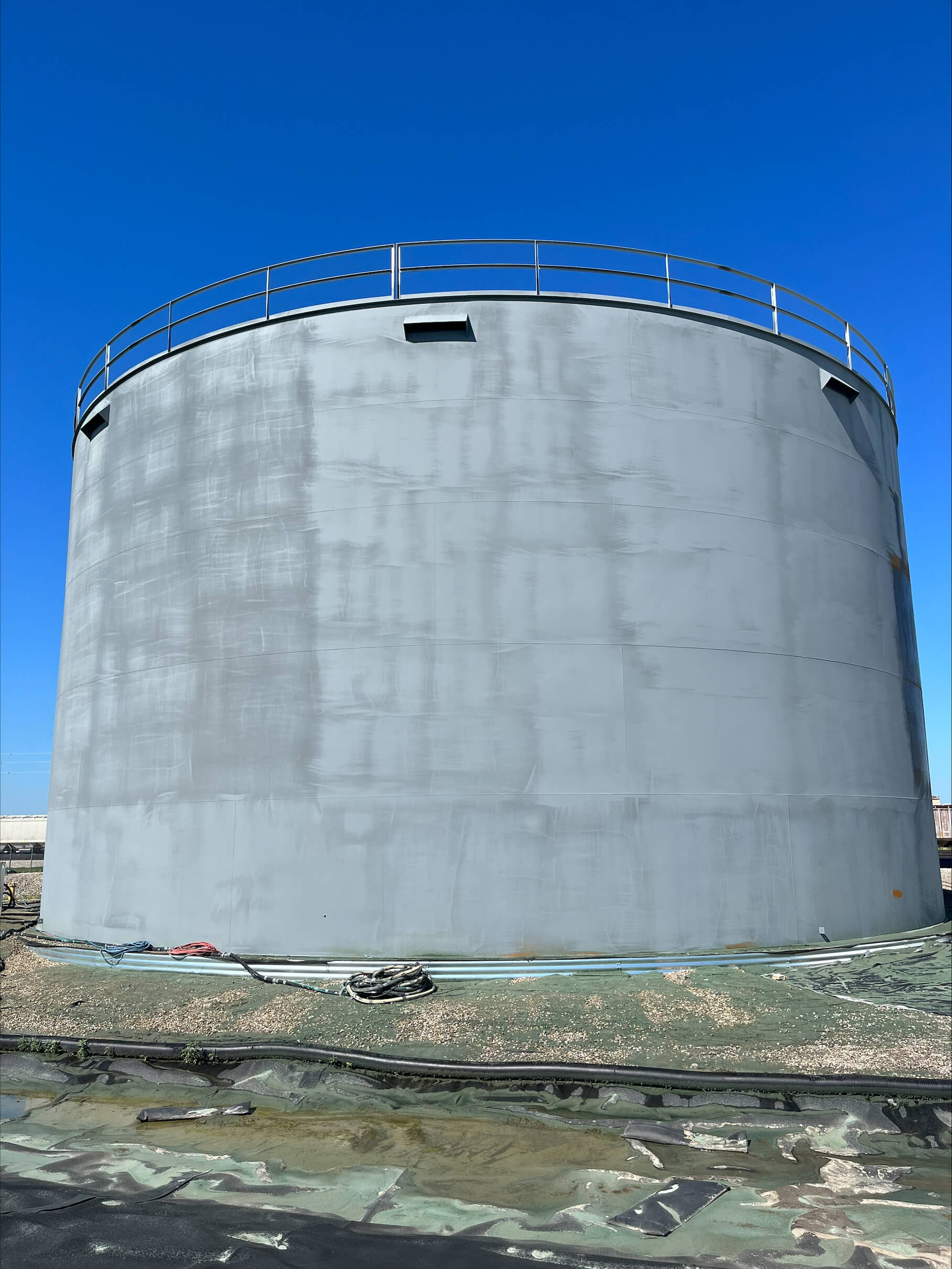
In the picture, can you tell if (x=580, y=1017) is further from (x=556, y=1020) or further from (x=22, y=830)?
(x=22, y=830)

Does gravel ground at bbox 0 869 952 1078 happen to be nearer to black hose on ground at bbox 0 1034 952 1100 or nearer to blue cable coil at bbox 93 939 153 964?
black hose on ground at bbox 0 1034 952 1100

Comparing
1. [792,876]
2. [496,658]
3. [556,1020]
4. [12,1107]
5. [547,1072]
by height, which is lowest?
[12,1107]

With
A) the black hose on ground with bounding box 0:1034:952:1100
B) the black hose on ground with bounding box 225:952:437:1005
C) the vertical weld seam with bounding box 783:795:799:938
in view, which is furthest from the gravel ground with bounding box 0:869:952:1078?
the vertical weld seam with bounding box 783:795:799:938

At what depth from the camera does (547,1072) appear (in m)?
7.12

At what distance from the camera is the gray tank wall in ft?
35.3

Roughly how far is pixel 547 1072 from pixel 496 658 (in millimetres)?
4995

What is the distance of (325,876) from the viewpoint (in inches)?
428

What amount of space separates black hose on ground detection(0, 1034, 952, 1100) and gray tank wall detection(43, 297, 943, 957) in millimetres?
2797

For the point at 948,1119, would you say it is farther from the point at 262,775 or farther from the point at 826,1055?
the point at 262,775

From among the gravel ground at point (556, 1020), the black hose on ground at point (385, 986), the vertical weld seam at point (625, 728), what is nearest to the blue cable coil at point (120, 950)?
the gravel ground at point (556, 1020)

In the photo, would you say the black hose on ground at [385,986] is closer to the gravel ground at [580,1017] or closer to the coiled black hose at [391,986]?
the coiled black hose at [391,986]

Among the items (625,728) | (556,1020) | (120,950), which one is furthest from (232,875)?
(625,728)

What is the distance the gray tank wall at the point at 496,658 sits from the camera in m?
10.8

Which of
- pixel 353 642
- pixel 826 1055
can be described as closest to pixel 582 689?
pixel 353 642
